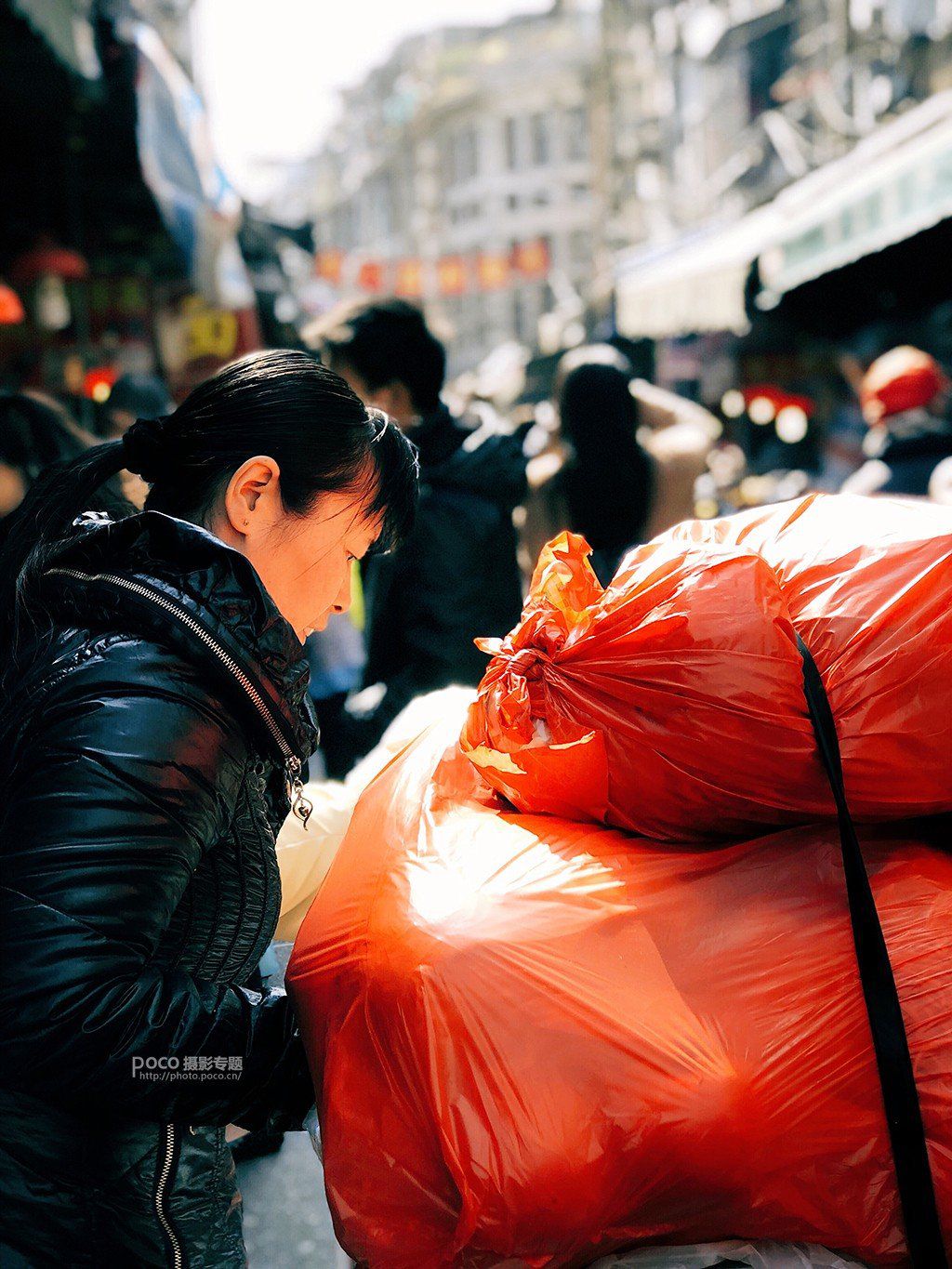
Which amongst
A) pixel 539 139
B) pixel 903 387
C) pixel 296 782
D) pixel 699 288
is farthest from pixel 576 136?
Result: pixel 296 782

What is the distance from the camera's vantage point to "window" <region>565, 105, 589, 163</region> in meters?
50.7

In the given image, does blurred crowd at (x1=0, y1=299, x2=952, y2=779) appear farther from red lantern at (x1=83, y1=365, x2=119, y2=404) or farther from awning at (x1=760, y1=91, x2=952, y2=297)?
red lantern at (x1=83, y1=365, x2=119, y2=404)

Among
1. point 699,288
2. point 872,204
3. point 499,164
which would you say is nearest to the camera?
point 872,204

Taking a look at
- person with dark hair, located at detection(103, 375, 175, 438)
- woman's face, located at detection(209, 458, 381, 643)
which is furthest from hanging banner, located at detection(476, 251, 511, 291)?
woman's face, located at detection(209, 458, 381, 643)

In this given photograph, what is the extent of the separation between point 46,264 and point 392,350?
19.6 feet

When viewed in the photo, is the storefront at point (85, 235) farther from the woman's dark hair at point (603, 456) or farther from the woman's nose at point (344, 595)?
the woman's nose at point (344, 595)

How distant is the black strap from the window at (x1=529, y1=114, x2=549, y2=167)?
55.3 meters

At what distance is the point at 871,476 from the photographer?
4.28 meters

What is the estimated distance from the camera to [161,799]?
1.05m

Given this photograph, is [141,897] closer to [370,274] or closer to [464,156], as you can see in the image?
[370,274]

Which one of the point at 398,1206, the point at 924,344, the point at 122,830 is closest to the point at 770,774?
the point at 398,1206

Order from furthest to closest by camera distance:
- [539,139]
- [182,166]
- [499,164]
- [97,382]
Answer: [499,164] < [539,139] < [97,382] < [182,166]

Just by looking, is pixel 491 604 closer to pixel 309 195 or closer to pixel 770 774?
pixel 770 774

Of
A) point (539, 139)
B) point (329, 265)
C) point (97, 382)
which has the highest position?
point (539, 139)
